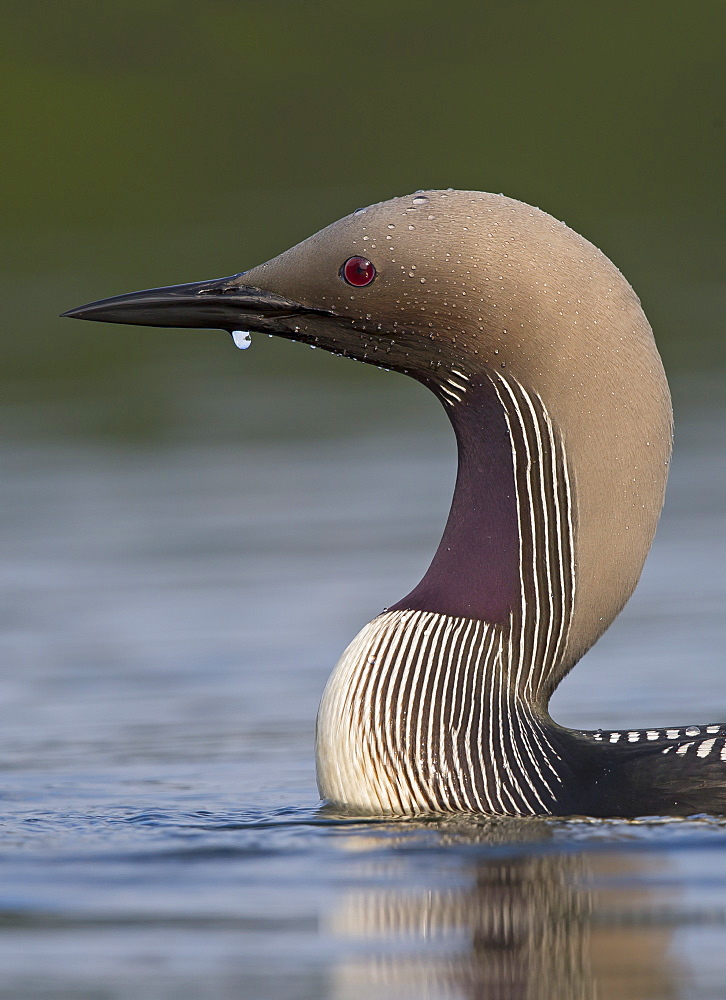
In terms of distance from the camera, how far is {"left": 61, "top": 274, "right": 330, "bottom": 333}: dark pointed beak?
17.1 ft

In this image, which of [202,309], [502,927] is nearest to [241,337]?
[202,309]

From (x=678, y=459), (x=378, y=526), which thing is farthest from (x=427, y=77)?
(x=378, y=526)

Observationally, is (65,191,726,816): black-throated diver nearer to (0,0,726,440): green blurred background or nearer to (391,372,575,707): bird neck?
(391,372,575,707): bird neck

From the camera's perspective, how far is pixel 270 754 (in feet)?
19.6

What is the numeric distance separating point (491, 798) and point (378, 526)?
397cm

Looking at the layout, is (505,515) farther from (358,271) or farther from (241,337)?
(241,337)

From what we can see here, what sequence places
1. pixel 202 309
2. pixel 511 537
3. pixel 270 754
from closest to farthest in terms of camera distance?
1. pixel 511 537
2. pixel 202 309
3. pixel 270 754

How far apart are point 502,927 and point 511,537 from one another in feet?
4.05

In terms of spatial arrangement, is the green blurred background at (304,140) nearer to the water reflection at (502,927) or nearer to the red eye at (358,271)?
the red eye at (358,271)

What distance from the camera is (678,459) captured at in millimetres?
10211

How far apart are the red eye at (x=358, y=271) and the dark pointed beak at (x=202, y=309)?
0.19 metres

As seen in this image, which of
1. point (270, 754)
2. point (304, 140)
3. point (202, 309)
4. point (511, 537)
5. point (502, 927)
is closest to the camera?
point (502, 927)

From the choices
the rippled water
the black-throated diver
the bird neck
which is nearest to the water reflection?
the rippled water

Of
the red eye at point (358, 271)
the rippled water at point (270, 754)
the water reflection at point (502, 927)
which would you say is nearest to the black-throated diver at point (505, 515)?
the red eye at point (358, 271)
